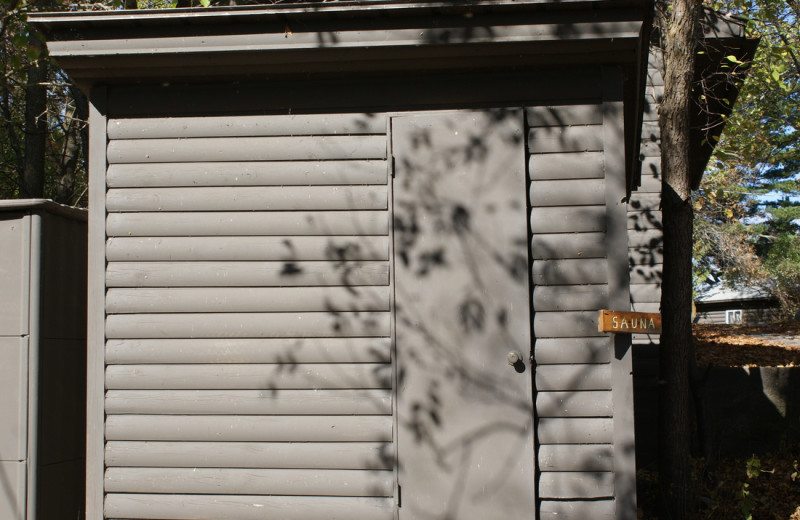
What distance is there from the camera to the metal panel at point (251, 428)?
4.44 metres

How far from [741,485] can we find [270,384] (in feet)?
14.7

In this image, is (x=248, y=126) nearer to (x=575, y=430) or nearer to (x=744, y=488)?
(x=575, y=430)

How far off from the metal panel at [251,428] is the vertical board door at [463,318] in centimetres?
20

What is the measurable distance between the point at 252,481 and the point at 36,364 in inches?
59.5

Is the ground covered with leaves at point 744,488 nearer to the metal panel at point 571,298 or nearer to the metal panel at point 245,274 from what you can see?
the metal panel at point 571,298

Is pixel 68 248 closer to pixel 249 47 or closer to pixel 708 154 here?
pixel 249 47

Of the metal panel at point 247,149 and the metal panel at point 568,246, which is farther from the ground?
the metal panel at point 247,149

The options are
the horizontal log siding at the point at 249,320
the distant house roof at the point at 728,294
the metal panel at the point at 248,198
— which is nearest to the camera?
the horizontal log siding at the point at 249,320

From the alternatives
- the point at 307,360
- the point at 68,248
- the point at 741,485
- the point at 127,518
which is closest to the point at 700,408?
the point at 741,485

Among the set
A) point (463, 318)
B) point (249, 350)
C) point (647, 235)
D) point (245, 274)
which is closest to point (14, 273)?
point (245, 274)

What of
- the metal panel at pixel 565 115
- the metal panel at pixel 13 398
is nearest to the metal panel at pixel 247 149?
the metal panel at pixel 565 115

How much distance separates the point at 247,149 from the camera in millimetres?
4672

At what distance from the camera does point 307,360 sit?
4496 millimetres

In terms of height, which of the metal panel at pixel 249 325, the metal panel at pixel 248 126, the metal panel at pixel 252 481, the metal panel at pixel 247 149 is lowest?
the metal panel at pixel 252 481
